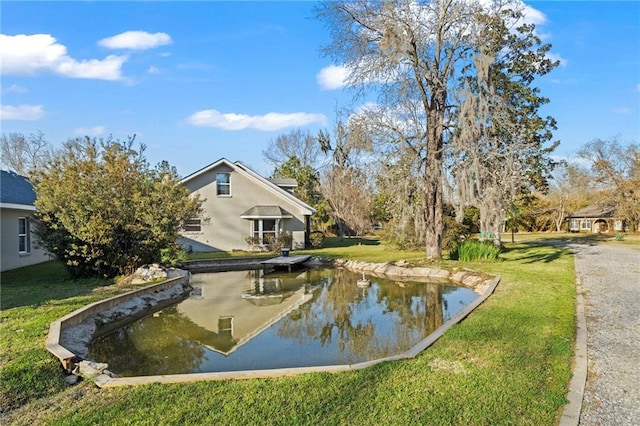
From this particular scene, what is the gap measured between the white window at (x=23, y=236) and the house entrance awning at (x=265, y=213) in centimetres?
969

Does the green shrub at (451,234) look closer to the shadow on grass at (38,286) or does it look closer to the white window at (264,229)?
the white window at (264,229)

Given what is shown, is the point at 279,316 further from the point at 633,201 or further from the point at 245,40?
the point at 633,201

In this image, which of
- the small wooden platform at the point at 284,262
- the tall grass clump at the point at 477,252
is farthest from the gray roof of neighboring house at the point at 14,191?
the tall grass clump at the point at 477,252

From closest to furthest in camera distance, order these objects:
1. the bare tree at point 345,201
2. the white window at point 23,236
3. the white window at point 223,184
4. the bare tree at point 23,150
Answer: the white window at point 23,236, the white window at point 223,184, the bare tree at point 345,201, the bare tree at point 23,150

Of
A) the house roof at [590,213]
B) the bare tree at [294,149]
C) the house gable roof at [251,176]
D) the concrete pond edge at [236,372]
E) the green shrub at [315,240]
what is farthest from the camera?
the house roof at [590,213]

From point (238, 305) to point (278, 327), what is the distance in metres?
2.48

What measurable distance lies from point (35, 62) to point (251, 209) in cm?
1240

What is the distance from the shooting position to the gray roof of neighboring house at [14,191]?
12.7m

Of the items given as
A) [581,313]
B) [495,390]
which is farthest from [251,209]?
[495,390]

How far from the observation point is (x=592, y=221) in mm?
45000

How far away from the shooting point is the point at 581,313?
702cm

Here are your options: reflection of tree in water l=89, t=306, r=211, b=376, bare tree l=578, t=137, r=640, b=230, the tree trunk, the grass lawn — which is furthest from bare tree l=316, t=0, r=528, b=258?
bare tree l=578, t=137, r=640, b=230

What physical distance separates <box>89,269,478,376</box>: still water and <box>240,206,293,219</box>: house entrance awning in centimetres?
860

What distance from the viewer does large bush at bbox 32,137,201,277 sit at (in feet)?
34.4
